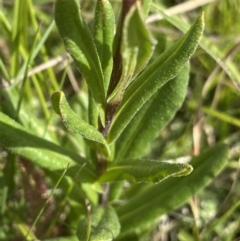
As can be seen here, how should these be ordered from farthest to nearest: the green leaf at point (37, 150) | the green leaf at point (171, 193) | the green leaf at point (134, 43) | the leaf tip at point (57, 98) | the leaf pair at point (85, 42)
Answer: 1. the green leaf at point (171, 193)
2. the green leaf at point (37, 150)
3. the leaf pair at point (85, 42)
4. the leaf tip at point (57, 98)
5. the green leaf at point (134, 43)

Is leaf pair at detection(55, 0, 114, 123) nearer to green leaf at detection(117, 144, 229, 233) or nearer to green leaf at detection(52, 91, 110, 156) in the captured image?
green leaf at detection(52, 91, 110, 156)

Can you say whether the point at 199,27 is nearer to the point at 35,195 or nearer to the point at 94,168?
the point at 94,168

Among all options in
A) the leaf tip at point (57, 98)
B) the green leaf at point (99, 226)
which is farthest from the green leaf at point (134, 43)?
the green leaf at point (99, 226)

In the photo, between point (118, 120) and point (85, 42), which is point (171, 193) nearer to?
point (118, 120)

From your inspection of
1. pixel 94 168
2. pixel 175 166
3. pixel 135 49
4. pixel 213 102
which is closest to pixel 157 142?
pixel 213 102

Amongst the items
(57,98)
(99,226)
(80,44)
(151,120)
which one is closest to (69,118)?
(57,98)

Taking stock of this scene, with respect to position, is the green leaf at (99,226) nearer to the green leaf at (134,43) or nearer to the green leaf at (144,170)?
the green leaf at (144,170)
